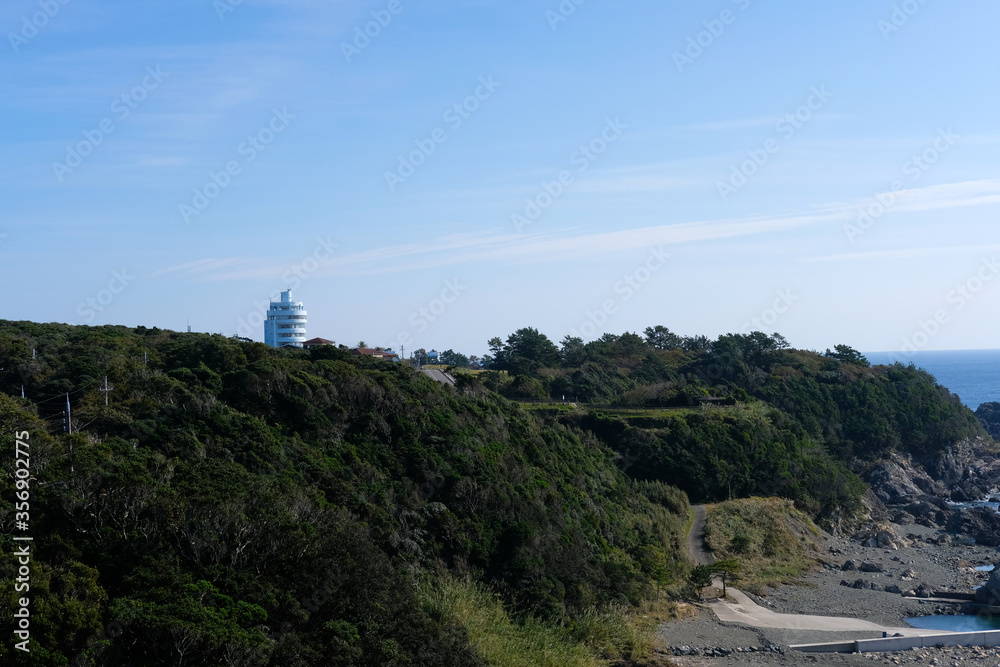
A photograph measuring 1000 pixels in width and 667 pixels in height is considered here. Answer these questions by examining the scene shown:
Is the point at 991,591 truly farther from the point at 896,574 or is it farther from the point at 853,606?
the point at 853,606

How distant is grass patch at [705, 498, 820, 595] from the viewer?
3669 cm

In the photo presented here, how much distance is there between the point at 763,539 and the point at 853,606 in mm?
9282

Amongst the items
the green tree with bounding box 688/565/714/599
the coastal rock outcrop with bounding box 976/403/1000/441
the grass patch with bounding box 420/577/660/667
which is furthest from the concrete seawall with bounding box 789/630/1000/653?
the coastal rock outcrop with bounding box 976/403/1000/441

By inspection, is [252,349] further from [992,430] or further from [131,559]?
[992,430]

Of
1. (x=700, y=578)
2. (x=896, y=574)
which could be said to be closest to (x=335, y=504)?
(x=700, y=578)

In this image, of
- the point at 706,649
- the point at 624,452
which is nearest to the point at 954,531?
the point at 624,452

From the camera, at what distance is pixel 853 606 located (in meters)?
31.7

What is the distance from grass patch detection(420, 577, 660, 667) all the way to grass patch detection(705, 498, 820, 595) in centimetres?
1063

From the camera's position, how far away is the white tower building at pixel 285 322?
63.2m

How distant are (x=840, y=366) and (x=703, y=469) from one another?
33.8 metres

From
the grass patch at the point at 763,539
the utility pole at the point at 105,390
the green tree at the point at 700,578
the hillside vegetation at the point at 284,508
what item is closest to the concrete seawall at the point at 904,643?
the hillside vegetation at the point at 284,508

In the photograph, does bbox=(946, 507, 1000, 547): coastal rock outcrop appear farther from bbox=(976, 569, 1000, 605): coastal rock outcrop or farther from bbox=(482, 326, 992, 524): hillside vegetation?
bbox=(976, 569, 1000, 605): coastal rock outcrop

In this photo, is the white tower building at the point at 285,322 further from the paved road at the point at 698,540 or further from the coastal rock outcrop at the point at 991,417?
the coastal rock outcrop at the point at 991,417

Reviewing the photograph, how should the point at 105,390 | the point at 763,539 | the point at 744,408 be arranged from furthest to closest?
the point at 744,408, the point at 763,539, the point at 105,390
